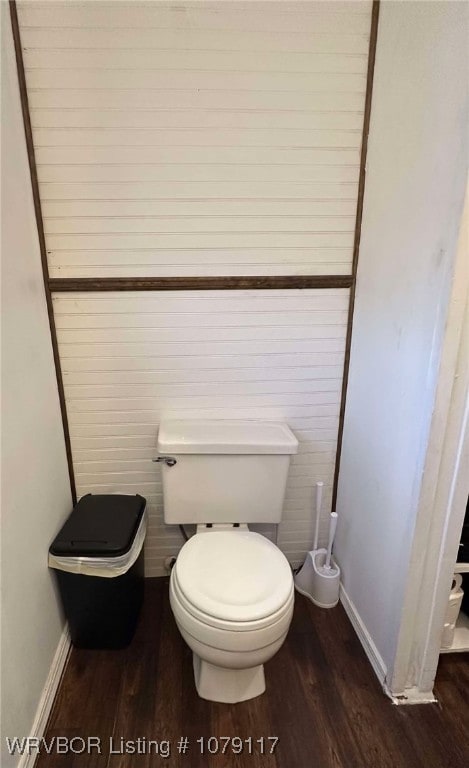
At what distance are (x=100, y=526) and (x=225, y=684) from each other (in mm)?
655

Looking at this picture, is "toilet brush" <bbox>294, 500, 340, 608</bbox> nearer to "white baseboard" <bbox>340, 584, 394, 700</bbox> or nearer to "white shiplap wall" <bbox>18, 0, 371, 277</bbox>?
"white baseboard" <bbox>340, 584, 394, 700</bbox>

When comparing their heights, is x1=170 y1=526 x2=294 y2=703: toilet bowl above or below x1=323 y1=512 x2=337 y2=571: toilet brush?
above

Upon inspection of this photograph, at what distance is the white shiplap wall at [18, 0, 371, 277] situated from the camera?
4.75 ft

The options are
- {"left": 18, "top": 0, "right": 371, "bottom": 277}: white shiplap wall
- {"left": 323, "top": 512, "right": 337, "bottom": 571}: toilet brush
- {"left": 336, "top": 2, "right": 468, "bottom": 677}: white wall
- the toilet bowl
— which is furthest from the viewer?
{"left": 323, "top": 512, "right": 337, "bottom": 571}: toilet brush

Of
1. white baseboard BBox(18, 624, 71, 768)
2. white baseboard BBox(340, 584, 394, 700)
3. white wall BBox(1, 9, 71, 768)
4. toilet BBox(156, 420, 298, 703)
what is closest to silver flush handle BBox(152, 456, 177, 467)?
toilet BBox(156, 420, 298, 703)

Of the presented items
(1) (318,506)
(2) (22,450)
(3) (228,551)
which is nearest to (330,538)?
(1) (318,506)

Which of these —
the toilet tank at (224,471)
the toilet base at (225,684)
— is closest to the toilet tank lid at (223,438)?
the toilet tank at (224,471)

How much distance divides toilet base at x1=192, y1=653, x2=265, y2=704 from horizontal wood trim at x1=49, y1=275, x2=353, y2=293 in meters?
1.26

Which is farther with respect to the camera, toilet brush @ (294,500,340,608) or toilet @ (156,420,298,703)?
toilet brush @ (294,500,340,608)

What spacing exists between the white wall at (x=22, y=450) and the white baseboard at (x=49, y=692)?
0.11 feet

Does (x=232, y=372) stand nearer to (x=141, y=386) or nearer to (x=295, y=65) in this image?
(x=141, y=386)

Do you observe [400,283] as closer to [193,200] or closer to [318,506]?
[193,200]

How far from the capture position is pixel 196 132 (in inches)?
60.7

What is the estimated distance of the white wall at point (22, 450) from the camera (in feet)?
4.01
